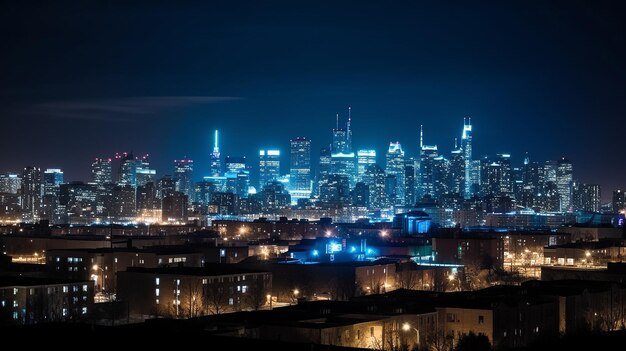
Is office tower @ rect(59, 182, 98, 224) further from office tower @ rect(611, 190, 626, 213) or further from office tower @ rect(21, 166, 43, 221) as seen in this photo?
office tower @ rect(611, 190, 626, 213)

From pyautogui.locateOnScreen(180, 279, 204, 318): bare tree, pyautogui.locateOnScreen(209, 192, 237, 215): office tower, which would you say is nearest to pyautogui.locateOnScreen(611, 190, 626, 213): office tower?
pyautogui.locateOnScreen(209, 192, 237, 215): office tower

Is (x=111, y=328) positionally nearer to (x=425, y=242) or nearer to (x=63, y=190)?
(x=425, y=242)

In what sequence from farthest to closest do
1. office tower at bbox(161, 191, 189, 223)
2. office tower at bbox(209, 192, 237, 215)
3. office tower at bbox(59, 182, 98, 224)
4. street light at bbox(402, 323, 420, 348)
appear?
office tower at bbox(209, 192, 237, 215) < office tower at bbox(59, 182, 98, 224) < office tower at bbox(161, 191, 189, 223) < street light at bbox(402, 323, 420, 348)

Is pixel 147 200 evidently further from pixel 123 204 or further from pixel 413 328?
pixel 413 328

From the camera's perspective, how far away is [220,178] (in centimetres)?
17162

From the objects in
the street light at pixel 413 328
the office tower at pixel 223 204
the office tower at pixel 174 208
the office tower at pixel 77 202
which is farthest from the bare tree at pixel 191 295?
the office tower at pixel 223 204

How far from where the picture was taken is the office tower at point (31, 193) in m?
137

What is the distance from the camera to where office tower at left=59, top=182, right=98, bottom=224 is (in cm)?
13525

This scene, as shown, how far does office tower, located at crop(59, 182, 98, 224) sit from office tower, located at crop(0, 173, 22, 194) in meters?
8.96

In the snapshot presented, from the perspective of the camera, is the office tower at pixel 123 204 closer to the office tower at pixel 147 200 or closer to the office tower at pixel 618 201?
the office tower at pixel 147 200

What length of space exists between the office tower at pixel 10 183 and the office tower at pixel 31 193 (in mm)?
3865

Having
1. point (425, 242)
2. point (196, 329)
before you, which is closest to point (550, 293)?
A: point (196, 329)

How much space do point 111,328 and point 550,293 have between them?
1574 centimetres

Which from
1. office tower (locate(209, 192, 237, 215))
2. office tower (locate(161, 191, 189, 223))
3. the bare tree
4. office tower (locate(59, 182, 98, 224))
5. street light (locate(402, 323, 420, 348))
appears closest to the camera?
street light (locate(402, 323, 420, 348))
